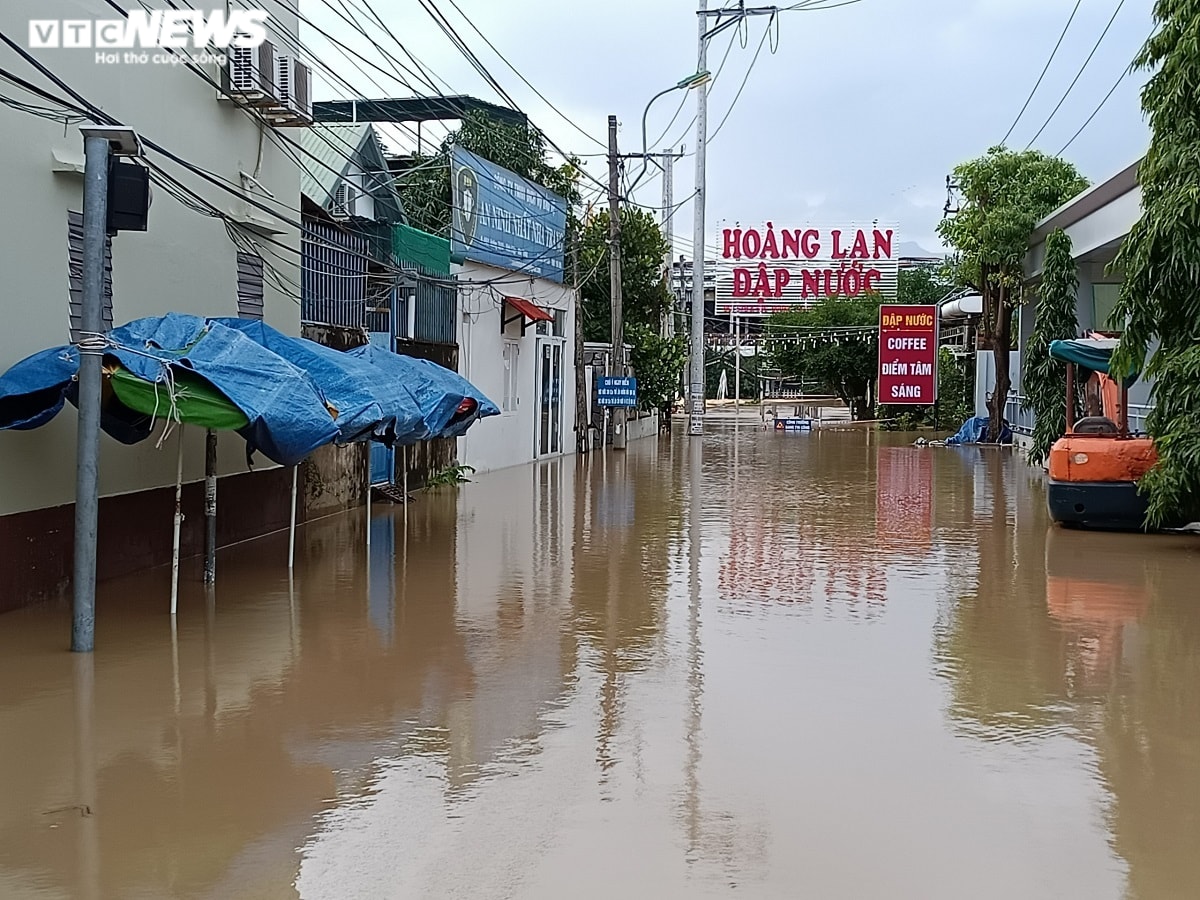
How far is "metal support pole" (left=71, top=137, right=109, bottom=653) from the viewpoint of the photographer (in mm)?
8125

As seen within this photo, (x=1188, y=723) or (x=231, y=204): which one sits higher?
(x=231, y=204)

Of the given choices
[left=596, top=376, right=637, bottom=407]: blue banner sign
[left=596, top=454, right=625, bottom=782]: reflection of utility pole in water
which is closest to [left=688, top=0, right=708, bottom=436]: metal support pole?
[left=596, top=376, right=637, bottom=407]: blue banner sign

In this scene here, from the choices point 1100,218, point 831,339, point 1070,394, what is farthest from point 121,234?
point 831,339

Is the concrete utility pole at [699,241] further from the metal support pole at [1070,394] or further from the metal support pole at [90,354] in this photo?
the metal support pole at [90,354]

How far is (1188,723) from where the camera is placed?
7.15 metres

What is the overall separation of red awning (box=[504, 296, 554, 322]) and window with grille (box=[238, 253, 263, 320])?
390 inches

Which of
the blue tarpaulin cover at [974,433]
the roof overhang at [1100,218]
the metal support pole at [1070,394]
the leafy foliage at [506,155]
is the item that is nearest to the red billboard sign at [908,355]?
the blue tarpaulin cover at [974,433]

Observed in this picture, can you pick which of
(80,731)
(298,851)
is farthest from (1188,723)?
(80,731)

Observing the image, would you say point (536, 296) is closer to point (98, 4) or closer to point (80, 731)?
point (98, 4)

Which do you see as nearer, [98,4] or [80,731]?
[80,731]

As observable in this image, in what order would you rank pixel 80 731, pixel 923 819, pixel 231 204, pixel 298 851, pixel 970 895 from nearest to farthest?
pixel 970 895, pixel 298 851, pixel 923 819, pixel 80 731, pixel 231 204

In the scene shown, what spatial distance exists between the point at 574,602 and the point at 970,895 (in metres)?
6.24

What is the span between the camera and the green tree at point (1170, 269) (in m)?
13.1

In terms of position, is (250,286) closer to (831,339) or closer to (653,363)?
(653,363)
